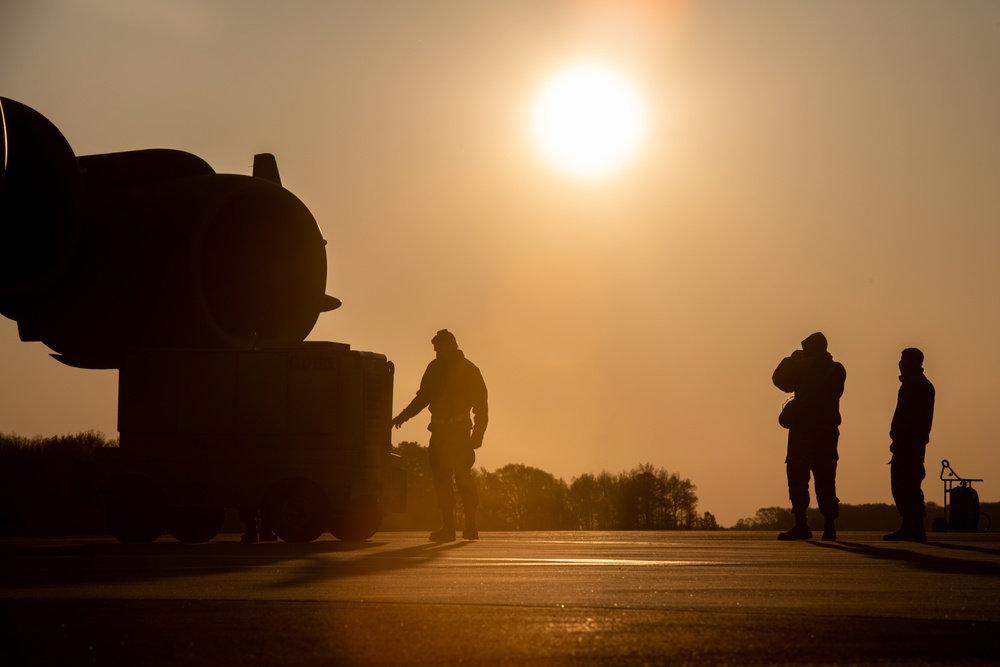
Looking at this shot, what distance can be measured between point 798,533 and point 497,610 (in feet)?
32.8

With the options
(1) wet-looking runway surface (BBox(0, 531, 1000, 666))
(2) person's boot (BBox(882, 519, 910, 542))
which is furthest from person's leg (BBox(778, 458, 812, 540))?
(1) wet-looking runway surface (BBox(0, 531, 1000, 666))

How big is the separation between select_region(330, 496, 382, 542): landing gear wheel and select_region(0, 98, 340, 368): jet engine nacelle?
2.08 metres

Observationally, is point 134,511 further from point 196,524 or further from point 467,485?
point 467,485

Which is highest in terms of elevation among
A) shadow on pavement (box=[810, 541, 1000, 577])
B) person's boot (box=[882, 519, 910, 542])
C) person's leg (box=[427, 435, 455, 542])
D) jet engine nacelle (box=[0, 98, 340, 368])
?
jet engine nacelle (box=[0, 98, 340, 368])

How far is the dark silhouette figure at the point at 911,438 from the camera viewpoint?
15.1 meters

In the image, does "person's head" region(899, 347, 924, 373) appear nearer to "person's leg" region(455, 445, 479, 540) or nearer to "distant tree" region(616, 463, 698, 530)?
"person's leg" region(455, 445, 479, 540)

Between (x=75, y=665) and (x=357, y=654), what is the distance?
0.83m

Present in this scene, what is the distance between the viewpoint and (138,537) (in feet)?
48.0

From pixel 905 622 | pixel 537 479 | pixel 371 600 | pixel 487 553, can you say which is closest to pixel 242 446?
pixel 487 553

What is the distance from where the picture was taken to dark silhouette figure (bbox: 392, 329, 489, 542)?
15.6m

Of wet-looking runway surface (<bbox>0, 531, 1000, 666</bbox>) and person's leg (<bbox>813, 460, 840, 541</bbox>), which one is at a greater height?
person's leg (<bbox>813, 460, 840, 541</bbox>)

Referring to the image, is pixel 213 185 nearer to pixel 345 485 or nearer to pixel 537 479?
Result: pixel 345 485

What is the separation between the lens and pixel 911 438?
49.6 feet

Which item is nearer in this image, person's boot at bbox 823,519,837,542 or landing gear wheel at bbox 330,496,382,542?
landing gear wheel at bbox 330,496,382,542
